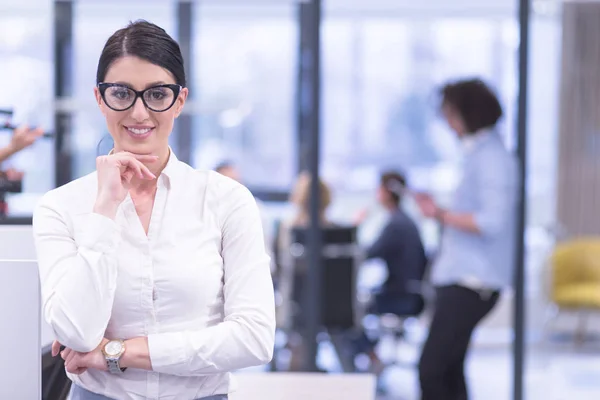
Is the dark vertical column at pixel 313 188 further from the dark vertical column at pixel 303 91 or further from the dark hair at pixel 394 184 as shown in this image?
the dark hair at pixel 394 184

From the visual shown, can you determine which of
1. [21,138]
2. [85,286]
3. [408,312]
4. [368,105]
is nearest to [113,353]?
[85,286]

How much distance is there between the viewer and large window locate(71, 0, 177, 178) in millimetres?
4641

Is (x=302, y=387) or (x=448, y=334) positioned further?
(x=448, y=334)

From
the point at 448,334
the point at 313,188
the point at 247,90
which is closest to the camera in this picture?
the point at 448,334

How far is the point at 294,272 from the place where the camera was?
4668 millimetres

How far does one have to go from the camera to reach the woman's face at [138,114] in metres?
1.61

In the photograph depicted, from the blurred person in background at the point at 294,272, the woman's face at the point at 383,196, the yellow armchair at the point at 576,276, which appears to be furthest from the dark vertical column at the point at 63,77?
the yellow armchair at the point at 576,276

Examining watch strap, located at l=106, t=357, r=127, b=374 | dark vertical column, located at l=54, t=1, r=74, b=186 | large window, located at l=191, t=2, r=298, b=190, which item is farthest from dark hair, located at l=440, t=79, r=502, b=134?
watch strap, located at l=106, t=357, r=127, b=374

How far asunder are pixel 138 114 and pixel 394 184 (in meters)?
3.85

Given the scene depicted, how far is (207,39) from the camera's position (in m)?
4.77

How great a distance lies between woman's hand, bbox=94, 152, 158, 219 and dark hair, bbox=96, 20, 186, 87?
0.57ft

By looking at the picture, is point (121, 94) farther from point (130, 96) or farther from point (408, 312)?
point (408, 312)

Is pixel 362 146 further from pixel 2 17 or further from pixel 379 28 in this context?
pixel 2 17

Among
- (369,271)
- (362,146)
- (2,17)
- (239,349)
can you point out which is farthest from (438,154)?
(239,349)
